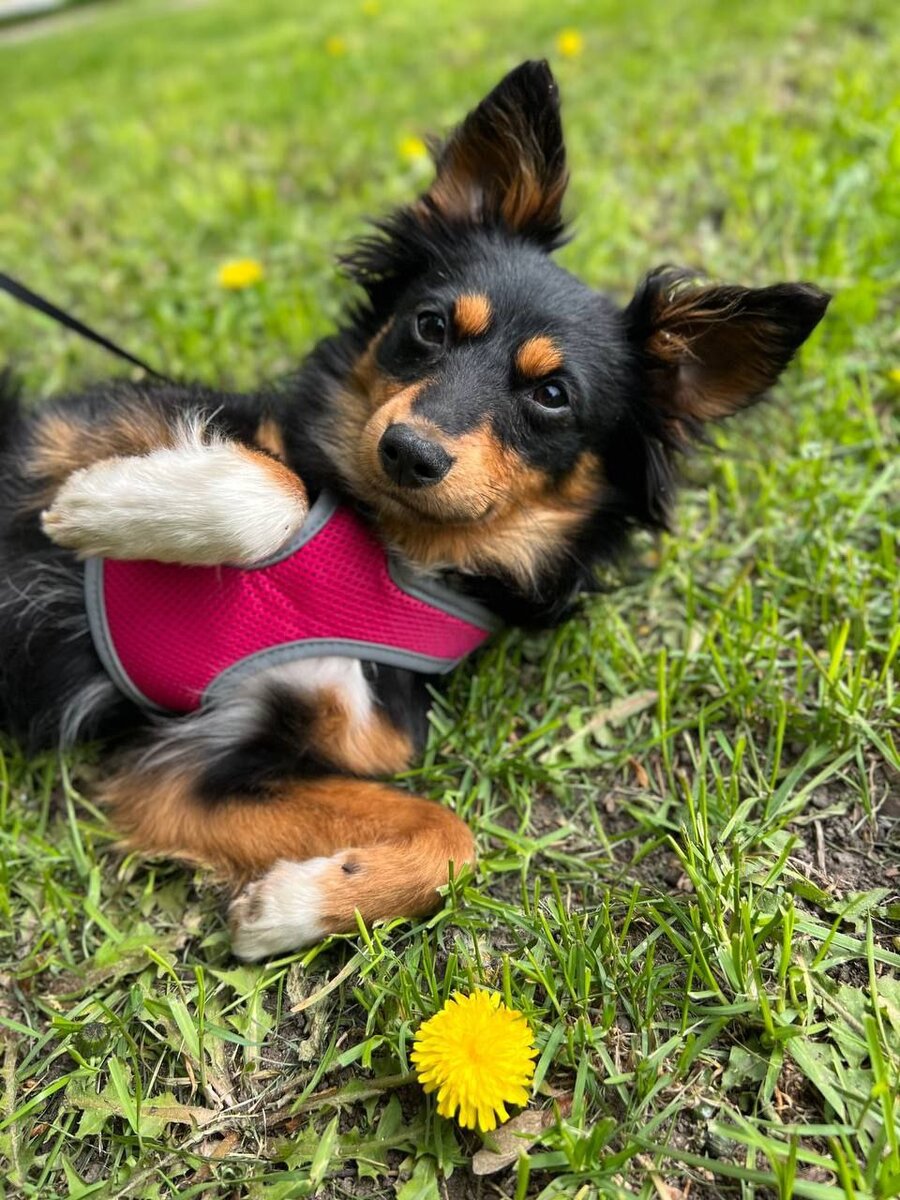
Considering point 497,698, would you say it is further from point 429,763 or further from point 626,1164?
point 626,1164

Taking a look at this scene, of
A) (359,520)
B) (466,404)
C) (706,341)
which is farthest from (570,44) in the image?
(359,520)

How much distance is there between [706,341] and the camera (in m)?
2.55

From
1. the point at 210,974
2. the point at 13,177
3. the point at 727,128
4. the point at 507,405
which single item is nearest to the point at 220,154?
the point at 13,177

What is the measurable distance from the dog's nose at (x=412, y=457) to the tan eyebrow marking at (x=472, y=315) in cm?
43

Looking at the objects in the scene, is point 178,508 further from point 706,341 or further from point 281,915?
point 706,341

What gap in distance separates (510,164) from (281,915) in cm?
222

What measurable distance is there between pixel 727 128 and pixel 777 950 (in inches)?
172

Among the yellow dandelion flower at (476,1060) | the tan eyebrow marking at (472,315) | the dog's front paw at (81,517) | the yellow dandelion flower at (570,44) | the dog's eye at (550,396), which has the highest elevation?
the yellow dandelion flower at (570,44)

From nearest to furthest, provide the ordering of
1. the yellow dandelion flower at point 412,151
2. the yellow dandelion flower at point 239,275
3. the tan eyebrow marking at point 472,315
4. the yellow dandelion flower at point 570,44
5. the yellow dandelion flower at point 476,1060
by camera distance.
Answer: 1. the yellow dandelion flower at point 476,1060
2. the tan eyebrow marking at point 472,315
3. the yellow dandelion flower at point 239,275
4. the yellow dandelion flower at point 412,151
5. the yellow dandelion flower at point 570,44

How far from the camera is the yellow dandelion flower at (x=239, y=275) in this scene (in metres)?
4.09

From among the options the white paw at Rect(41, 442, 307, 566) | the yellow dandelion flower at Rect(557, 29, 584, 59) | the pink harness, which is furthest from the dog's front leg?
the yellow dandelion flower at Rect(557, 29, 584, 59)

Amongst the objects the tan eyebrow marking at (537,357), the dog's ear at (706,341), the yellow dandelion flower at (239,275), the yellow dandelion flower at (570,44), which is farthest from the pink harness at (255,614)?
the yellow dandelion flower at (570,44)

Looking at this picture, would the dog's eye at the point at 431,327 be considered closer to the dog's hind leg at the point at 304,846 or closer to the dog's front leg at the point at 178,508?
the dog's front leg at the point at 178,508

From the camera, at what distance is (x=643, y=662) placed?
2779mm
